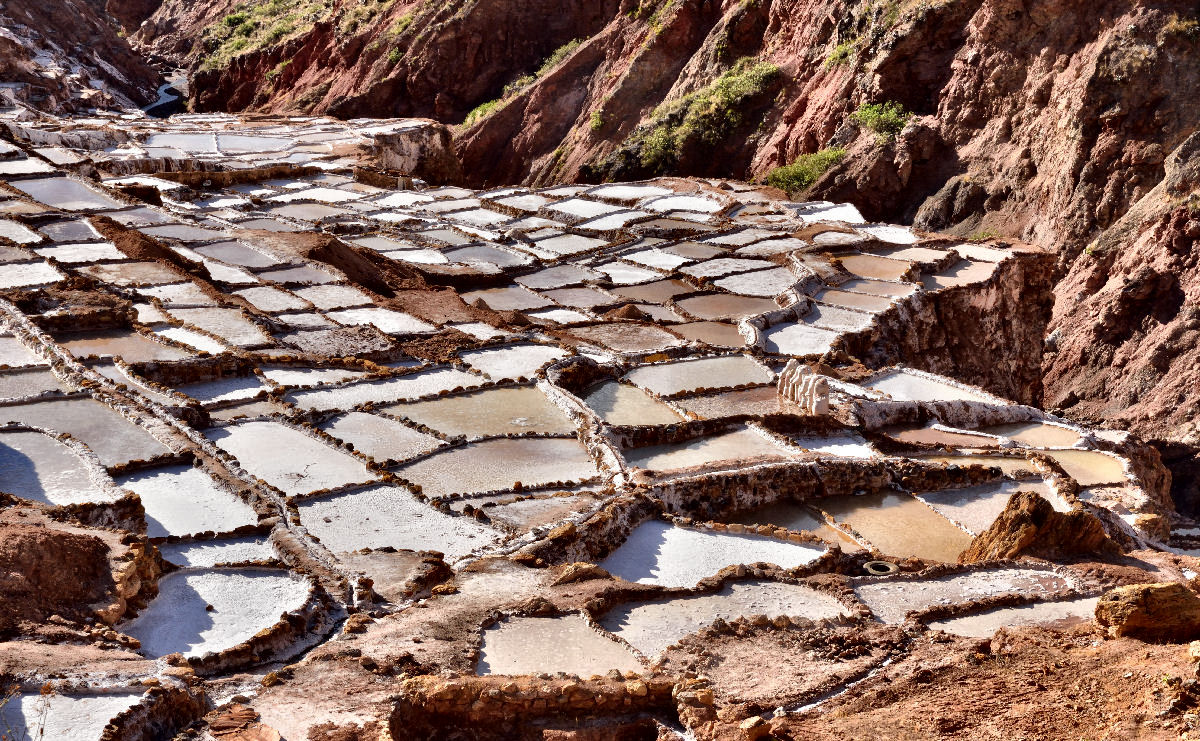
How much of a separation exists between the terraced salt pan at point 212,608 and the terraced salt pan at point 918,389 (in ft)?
21.9

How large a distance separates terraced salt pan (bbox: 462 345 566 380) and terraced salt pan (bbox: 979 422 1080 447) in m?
4.25

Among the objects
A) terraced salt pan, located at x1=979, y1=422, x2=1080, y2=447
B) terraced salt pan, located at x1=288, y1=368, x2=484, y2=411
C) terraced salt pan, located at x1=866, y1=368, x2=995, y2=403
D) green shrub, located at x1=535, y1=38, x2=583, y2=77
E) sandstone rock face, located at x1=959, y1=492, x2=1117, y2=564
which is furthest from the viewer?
green shrub, located at x1=535, y1=38, x2=583, y2=77

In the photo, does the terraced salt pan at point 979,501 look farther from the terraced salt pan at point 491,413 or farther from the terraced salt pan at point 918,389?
the terraced salt pan at point 491,413

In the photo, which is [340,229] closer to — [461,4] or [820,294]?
[820,294]

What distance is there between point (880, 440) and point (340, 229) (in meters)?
10.00

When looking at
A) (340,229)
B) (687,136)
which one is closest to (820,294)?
(340,229)

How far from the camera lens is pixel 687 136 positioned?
2647 cm

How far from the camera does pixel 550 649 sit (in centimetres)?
573

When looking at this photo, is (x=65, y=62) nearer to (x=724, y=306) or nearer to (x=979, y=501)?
(x=724, y=306)

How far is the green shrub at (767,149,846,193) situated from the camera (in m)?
23.0

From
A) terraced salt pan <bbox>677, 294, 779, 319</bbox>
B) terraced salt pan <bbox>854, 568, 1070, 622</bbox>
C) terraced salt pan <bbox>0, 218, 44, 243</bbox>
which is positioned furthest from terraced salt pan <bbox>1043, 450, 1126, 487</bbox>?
terraced salt pan <bbox>0, 218, 44, 243</bbox>

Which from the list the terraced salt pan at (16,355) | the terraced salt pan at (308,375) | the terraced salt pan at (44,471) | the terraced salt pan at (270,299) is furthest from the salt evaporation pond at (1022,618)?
the terraced salt pan at (270,299)

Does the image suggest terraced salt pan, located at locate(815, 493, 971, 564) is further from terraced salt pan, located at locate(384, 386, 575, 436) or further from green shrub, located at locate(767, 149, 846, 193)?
green shrub, located at locate(767, 149, 846, 193)

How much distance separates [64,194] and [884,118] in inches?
601
